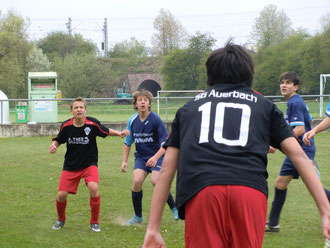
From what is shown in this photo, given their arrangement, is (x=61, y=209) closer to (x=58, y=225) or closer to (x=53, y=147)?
(x=58, y=225)

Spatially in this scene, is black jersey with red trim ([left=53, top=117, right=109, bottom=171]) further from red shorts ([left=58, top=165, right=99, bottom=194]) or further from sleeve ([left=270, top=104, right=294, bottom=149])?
sleeve ([left=270, top=104, right=294, bottom=149])

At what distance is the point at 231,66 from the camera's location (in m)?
2.71

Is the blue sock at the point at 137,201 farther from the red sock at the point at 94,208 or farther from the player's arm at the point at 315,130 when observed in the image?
the player's arm at the point at 315,130

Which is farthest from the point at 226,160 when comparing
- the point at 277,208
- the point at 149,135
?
the point at 149,135

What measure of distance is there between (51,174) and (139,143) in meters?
4.67

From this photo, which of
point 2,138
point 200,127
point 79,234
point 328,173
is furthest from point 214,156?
point 2,138

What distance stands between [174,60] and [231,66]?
51.7 metres

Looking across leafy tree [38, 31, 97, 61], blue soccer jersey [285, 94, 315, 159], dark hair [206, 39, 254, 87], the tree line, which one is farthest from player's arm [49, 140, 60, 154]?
leafy tree [38, 31, 97, 61]

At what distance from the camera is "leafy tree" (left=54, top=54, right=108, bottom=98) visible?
57.6m

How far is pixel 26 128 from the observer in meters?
20.1

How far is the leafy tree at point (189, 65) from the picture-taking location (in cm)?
5269

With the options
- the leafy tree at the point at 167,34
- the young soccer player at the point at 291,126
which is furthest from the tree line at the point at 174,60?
the young soccer player at the point at 291,126

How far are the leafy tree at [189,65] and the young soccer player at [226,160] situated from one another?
1925 inches

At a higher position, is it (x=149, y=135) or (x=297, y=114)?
(x=297, y=114)
